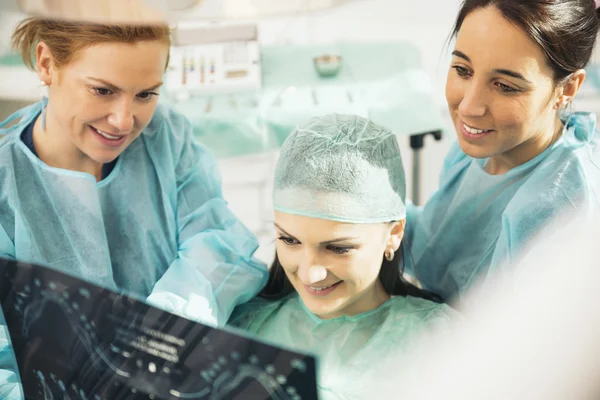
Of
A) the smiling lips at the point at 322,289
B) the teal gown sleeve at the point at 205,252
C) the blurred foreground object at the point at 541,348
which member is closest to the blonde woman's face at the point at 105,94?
the teal gown sleeve at the point at 205,252

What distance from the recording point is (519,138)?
3.60ft

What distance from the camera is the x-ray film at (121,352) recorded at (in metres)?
0.73

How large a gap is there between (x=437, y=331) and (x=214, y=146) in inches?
31.0

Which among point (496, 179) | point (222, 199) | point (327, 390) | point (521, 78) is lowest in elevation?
point (327, 390)

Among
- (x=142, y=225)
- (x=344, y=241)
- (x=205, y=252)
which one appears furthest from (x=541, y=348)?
(x=142, y=225)

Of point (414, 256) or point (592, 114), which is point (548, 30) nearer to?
point (592, 114)

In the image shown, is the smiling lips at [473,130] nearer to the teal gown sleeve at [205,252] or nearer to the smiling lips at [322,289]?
the smiling lips at [322,289]

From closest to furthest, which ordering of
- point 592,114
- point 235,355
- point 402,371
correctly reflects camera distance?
1. point 235,355
2. point 402,371
3. point 592,114

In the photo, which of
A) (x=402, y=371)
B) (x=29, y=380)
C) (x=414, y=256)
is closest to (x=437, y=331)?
(x=402, y=371)

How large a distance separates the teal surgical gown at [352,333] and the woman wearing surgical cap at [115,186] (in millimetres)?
67

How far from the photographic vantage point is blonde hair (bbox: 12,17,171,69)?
0.97 metres

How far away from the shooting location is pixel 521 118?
1057mm

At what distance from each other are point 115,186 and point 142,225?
0.29ft

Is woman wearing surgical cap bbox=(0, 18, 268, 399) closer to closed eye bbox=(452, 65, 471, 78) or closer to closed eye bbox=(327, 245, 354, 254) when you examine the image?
closed eye bbox=(327, 245, 354, 254)
